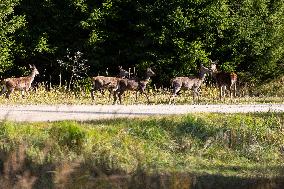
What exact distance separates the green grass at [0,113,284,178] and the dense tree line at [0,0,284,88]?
54.5ft

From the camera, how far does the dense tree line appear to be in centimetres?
3397

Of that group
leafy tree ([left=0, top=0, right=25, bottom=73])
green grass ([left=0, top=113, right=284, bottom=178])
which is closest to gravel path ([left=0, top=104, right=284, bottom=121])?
green grass ([left=0, top=113, right=284, bottom=178])

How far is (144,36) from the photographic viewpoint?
114ft

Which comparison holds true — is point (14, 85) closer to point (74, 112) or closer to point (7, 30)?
point (7, 30)

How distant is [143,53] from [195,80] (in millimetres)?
8613

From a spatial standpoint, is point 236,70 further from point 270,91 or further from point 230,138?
point 230,138

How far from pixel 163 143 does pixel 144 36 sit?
19.8 m

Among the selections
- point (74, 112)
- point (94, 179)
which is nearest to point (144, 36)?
point (74, 112)

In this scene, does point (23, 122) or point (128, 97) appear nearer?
point (23, 122)

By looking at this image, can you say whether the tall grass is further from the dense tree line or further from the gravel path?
the gravel path

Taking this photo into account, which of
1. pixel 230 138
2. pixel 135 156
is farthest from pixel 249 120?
pixel 135 156

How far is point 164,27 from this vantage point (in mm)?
33594

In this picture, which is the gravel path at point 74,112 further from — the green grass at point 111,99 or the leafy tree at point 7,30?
the leafy tree at point 7,30

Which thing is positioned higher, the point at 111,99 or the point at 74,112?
the point at 111,99
